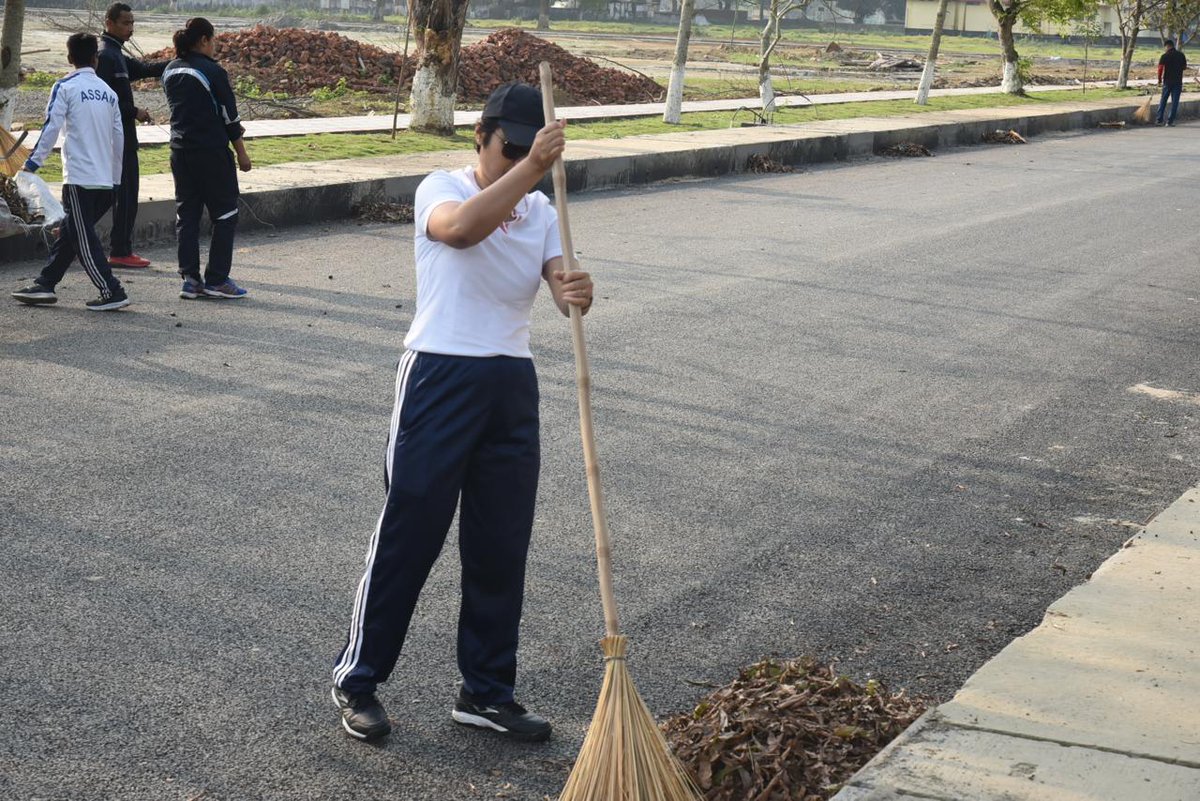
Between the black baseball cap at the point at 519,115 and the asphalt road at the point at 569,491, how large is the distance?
1491 mm

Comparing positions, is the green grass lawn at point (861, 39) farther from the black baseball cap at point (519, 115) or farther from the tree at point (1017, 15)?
the black baseball cap at point (519, 115)

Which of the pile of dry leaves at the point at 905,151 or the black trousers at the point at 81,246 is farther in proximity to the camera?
the pile of dry leaves at the point at 905,151

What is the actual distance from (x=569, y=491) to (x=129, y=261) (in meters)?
5.46

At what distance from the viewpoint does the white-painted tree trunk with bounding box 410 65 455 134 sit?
18250mm

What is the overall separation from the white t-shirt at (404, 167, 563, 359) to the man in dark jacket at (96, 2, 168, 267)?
6.88m

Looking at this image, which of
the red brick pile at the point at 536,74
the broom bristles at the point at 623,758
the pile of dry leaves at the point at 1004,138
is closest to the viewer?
the broom bristles at the point at 623,758

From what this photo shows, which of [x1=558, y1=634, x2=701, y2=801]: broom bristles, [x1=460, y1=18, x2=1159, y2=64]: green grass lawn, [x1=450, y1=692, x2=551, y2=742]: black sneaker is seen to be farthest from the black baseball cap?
[x1=460, y1=18, x2=1159, y2=64]: green grass lawn

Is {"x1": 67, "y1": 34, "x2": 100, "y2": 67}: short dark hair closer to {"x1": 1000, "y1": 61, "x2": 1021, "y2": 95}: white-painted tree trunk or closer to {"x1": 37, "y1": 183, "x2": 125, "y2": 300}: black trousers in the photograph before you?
{"x1": 37, "y1": 183, "x2": 125, "y2": 300}: black trousers

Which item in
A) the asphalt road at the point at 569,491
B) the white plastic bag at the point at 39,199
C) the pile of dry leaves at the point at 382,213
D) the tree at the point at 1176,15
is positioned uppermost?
the tree at the point at 1176,15

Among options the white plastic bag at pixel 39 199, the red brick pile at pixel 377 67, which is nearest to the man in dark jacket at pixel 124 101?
the white plastic bag at pixel 39 199

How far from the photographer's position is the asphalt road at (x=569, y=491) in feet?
12.5

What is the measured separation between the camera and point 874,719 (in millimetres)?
3629

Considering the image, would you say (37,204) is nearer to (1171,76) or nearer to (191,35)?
(191,35)

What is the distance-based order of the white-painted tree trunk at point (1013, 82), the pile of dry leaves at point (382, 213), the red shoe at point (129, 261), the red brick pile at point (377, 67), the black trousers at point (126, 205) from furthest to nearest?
1. the white-painted tree trunk at point (1013, 82)
2. the red brick pile at point (377, 67)
3. the pile of dry leaves at point (382, 213)
4. the red shoe at point (129, 261)
5. the black trousers at point (126, 205)
